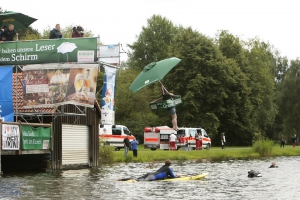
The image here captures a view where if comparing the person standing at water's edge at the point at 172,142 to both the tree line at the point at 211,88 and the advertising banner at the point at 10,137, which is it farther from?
the advertising banner at the point at 10,137

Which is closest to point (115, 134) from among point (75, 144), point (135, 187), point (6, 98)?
point (75, 144)

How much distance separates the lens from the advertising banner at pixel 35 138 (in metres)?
32.6

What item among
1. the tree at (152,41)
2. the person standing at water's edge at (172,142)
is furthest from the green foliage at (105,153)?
the tree at (152,41)

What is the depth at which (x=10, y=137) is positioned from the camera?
103 feet

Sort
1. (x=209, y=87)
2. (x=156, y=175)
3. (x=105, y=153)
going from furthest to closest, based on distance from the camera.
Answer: (x=209, y=87), (x=105, y=153), (x=156, y=175)

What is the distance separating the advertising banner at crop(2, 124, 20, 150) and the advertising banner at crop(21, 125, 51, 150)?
0.58 meters

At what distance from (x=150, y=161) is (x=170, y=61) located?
69.0ft

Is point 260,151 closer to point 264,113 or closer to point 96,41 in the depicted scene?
point 96,41

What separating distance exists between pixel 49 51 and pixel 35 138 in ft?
15.9

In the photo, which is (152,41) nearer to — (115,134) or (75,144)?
(115,134)

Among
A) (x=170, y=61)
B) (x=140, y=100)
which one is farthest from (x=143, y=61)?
(x=170, y=61)

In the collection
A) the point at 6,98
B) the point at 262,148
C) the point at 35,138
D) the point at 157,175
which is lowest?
the point at 157,175

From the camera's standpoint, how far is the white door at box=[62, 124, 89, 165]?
36938 millimetres

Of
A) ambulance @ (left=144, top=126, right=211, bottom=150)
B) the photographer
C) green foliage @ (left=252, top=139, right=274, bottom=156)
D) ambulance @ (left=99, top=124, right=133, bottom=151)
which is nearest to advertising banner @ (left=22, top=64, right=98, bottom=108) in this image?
the photographer
